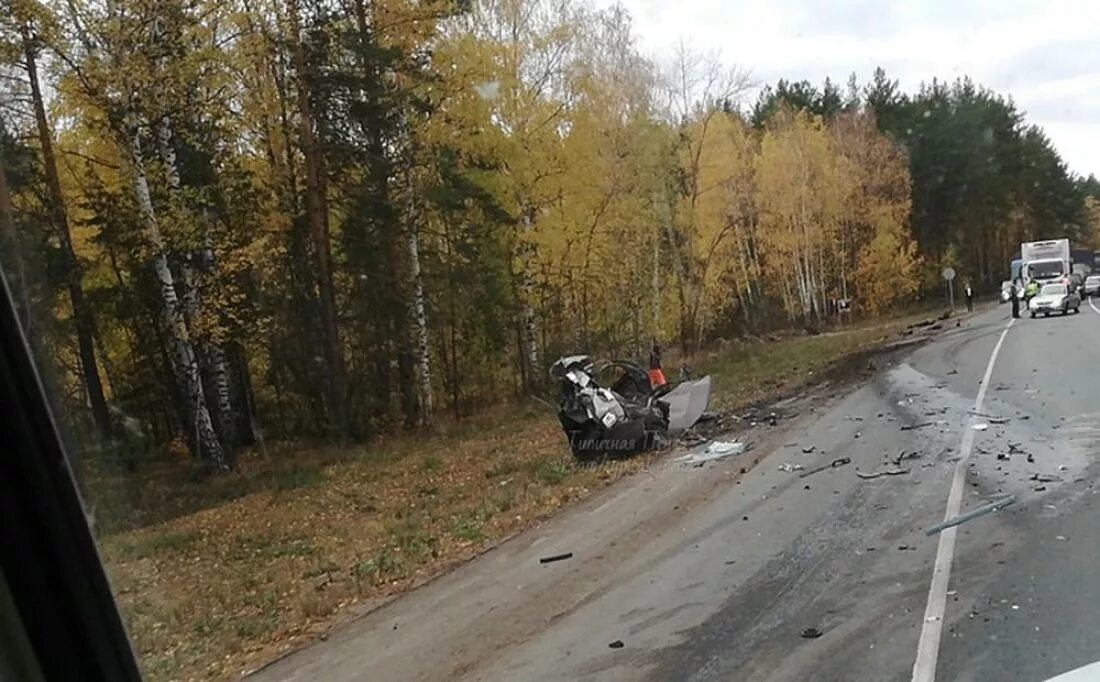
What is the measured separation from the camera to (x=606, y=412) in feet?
42.6

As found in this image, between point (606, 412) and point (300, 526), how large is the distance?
4.44m

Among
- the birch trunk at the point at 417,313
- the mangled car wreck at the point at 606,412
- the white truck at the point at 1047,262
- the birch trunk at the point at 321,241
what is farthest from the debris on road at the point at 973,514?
the white truck at the point at 1047,262

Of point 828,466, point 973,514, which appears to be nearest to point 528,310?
point 828,466

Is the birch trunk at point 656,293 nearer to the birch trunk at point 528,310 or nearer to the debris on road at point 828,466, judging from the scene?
the birch trunk at point 528,310

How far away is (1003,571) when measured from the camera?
5824 mm

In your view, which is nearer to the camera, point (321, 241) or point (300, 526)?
point (300, 526)

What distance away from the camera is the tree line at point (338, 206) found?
1014 cm

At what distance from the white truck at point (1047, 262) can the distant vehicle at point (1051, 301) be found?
3438 mm

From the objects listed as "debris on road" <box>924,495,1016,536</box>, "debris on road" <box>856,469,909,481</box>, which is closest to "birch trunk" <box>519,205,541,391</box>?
"debris on road" <box>856,469,909,481</box>

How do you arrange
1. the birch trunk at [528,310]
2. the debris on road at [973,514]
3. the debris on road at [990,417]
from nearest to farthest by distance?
1. the debris on road at [973,514]
2. the debris on road at [990,417]
3. the birch trunk at [528,310]

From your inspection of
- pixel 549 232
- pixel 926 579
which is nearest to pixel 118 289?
pixel 926 579

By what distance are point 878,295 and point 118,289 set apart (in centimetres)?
4922

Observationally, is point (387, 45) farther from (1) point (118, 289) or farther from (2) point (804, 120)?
(2) point (804, 120)

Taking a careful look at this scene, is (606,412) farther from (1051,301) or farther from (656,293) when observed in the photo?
(1051,301)
